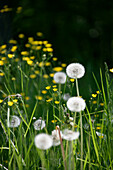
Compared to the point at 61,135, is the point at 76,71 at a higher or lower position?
higher

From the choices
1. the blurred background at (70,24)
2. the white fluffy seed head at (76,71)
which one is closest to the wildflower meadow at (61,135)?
the white fluffy seed head at (76,71)

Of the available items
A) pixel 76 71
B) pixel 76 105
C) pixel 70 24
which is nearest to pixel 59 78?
pixel 76 71

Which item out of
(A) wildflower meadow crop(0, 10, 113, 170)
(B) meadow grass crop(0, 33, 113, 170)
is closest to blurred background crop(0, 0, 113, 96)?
(B) meadow grass crop(0, 33, 113, 170)

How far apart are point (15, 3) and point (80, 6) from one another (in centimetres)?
93

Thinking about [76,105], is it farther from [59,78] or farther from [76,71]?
[59,78]

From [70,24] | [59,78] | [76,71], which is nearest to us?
[76,71]

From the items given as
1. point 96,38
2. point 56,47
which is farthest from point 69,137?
point 96,38

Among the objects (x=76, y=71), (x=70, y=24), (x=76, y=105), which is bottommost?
(x=76, y=105)

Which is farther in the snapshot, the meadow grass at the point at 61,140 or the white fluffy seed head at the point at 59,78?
the white fluffy seed head at the point at 59,78

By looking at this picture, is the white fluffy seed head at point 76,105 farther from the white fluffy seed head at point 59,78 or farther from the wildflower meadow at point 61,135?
the white fluffy seed head at point 59,78

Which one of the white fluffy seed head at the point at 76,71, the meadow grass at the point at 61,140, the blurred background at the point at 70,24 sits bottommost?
the meadow grass at the point at 61,140

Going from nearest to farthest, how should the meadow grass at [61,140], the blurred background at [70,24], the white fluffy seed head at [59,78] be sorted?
the meadow grass at [61,140], the white fluffy seed head at [59,78], the blurred background at [70,24]

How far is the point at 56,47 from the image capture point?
392 cm

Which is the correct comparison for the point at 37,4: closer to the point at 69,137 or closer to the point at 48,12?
the point at 48,12
